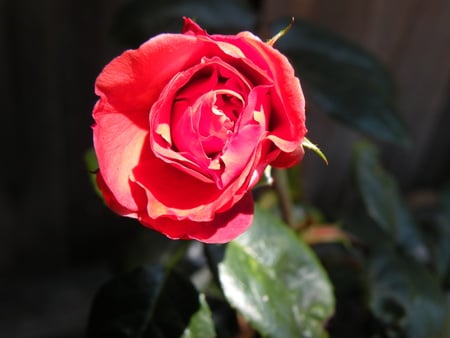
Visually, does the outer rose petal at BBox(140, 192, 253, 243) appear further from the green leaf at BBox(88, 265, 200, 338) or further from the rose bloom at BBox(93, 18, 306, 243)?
the green leaf at BBox(88, 265, 200, 338)

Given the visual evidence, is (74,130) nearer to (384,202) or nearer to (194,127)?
(384,202)

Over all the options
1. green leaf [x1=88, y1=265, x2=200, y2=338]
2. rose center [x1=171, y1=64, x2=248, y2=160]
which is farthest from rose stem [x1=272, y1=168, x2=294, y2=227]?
rose center [x1=171, y1=64, x2=248, y2=160]

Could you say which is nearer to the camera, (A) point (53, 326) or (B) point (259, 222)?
(B) point (259, 222)

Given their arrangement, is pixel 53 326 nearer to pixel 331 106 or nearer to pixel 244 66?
pixel 331 106

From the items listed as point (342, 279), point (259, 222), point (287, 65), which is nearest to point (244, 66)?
point (287, 65)

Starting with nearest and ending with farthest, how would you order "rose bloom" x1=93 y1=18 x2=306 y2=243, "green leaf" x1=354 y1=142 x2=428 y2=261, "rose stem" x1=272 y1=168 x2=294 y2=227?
1. "rose bloom" x1=93 y1=18 x2=306 y2=243
2. "rose stem" x1=272 y1=168 x2=294 y2=227
3. "green leaf" x1=354 y1=142 x2=428 y2=261

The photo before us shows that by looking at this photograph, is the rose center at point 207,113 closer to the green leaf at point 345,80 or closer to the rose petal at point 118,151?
the rose petal at point 118,151
